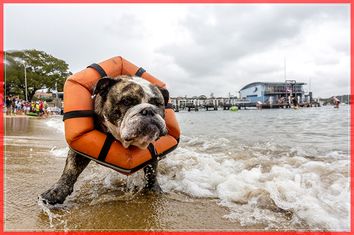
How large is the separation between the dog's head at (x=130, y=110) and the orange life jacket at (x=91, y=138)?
0.11 meters

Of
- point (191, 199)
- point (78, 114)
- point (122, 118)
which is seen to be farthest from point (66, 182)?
point (191, 199)

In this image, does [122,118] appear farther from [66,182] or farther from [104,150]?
[66,182]

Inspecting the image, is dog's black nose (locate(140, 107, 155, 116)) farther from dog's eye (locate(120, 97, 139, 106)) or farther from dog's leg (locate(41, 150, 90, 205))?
A: dog's leg (locate(41, 150, 90, 205))

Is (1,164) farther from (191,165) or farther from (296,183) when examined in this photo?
(296,183)

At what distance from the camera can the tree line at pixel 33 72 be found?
46.2m

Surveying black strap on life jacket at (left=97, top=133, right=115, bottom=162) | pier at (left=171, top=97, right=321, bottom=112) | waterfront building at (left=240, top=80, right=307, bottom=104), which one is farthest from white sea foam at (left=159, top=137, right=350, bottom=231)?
waterfront building at (left=240, top=80, right=307, bottom=104)

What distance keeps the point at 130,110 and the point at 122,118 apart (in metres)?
0.13

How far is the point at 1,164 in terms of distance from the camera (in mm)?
4500

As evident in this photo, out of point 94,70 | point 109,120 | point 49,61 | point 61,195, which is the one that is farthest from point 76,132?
point 49,61

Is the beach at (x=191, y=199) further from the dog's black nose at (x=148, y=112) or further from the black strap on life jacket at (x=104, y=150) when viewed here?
the dog's black nose at (x=148, y=112)

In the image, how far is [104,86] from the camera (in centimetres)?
322

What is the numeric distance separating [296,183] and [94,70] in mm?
2932

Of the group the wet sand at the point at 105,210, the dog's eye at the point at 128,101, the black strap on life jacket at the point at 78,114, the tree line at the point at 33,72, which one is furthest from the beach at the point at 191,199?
the tree line at the point at 33,72

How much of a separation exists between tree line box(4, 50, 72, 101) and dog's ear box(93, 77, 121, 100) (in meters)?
47.9
